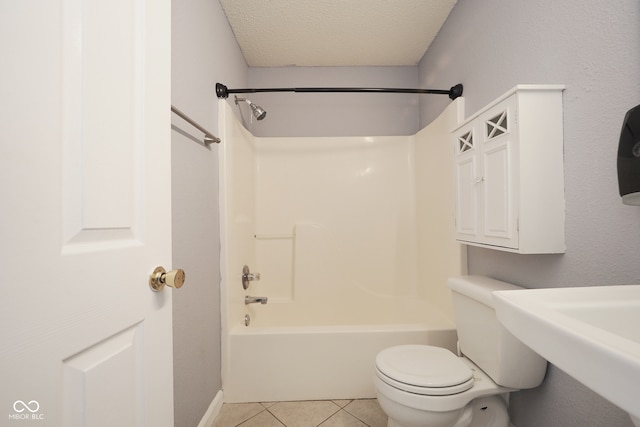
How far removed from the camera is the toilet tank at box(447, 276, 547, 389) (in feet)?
3.37

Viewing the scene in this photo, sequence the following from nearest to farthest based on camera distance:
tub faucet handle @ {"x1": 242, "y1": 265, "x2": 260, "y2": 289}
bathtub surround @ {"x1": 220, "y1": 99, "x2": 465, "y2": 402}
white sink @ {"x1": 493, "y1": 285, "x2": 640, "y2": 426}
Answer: white sink @ {"x1": 493, "y1": 285, "x2": 640, "y2": 426}
tub faucet handle @ {"x1": 242, "y1": 265, "x2": 260, "y2": 289}
bathtub surround @ {"x1": 220, "y1": 99, "x2": 465, "y2": 402}

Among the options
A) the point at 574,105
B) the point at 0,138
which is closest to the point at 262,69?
the point at 574,105

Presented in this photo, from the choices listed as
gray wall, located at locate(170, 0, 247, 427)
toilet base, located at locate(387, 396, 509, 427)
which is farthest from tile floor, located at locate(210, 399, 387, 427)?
toilet base, located at locate(387, 396, 509, 427)

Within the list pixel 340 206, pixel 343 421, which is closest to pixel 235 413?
pixel 343 421

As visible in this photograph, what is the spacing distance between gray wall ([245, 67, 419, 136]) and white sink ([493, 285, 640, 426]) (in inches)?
82.4

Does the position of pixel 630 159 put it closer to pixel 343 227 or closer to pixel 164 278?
pixel 164 278

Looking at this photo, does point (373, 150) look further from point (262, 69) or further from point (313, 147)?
point (262, 69)

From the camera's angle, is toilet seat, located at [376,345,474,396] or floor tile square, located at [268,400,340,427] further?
floor tile square, located at [268,400,340,427]

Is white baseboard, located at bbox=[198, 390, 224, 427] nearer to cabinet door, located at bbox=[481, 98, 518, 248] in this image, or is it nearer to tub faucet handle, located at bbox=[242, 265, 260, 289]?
tub faucet handle, located at bbox=[242, 265, 260, 289]

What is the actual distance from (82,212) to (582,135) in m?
1.34

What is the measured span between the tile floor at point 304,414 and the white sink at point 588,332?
123 cm

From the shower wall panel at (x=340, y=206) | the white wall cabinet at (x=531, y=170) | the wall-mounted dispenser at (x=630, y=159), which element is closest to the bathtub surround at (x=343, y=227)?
the shower wall panel at (x=340, y=206)

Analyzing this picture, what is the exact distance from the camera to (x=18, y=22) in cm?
37

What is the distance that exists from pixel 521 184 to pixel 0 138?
4.18 feet
